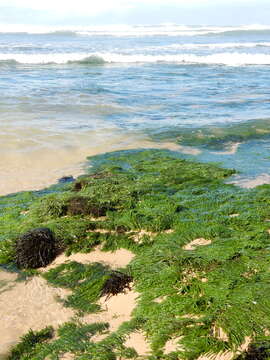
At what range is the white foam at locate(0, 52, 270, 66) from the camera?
69.9 ft

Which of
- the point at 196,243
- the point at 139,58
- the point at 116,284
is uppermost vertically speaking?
the point at 139,58

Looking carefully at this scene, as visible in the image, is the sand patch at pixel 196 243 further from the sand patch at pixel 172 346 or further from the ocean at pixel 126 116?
the ocean at pixel 126 116

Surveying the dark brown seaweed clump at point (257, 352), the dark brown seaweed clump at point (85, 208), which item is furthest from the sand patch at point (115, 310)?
the dark brown seaweed clump at point (85, 208)

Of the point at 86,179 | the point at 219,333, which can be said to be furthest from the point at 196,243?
the point at 86,179

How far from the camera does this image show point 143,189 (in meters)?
5.34

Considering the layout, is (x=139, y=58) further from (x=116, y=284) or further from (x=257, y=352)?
(x=257, y=352)

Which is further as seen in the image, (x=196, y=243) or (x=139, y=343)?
(x=196, y=243)

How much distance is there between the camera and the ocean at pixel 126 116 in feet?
23.1

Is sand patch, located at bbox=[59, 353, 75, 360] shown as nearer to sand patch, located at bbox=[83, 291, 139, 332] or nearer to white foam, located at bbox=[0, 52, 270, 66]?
sand patch, located at bbox=[83, 291, 139, 332]

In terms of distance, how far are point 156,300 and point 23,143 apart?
5374 millimetres

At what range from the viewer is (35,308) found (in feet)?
11.3

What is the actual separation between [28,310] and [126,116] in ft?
23.5

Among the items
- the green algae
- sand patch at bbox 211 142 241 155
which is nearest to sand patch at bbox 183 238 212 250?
sand patch at bbox 211 142 241 155

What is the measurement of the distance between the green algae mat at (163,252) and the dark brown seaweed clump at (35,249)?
4.3 inches
